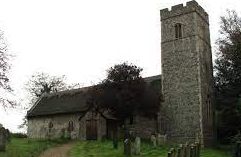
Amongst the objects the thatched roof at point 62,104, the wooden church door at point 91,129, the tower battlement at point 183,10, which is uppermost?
the tower battlement at point 183,10

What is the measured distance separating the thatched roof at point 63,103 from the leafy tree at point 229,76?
6161 mm

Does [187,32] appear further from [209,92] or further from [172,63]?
[209,92]

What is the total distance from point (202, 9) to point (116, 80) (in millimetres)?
11567

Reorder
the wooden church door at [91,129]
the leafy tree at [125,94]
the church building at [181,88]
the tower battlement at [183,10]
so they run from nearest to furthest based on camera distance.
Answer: the leafy tree at [125,94], the church building at [181,88], the tower battlement at [183,10], the wooden church door at [91,129]

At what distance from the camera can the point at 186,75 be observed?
3562 centimetres

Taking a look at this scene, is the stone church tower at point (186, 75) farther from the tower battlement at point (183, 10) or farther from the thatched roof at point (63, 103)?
the thatched roof at point (63, 103)

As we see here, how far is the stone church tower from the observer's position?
34.3m

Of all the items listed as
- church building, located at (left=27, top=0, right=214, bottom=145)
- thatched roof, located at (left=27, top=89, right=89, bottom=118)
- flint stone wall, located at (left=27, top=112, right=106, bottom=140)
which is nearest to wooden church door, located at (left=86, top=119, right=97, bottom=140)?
church building, located at (left=27, top=0, right=214, bottom=145)

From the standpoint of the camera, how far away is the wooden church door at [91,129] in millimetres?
36781

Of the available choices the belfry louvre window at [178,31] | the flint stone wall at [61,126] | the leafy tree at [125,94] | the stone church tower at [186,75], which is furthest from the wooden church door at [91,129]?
the belfry louvre window at [178,31]

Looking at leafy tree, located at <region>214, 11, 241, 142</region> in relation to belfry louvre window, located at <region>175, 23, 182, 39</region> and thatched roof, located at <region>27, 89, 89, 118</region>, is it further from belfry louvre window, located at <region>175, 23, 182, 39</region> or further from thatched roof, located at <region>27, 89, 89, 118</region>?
thatched roof, located at <region>27, 89, 89, 118</region>

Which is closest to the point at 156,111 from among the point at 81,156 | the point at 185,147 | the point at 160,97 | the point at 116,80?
the point at 160,97

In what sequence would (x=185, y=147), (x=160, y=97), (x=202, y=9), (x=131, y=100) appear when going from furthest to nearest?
(x=202, y=9) → (x=160, y=97) → (x=131, y=100) → (x=185, y=147)

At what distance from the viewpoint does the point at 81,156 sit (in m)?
22.0
